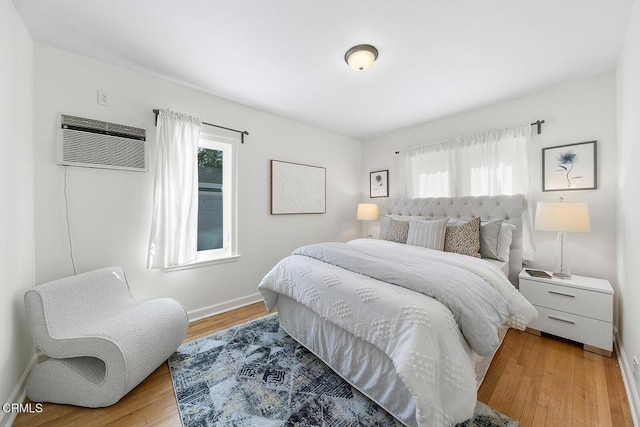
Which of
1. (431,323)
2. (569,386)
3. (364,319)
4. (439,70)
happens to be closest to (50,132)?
(364,319)

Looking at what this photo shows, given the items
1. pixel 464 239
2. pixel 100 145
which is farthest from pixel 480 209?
pixel 100 145

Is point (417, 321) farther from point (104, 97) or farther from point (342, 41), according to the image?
point (104, 97)

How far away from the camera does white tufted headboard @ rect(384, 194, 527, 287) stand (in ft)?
8.46

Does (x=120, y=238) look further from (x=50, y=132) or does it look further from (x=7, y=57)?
(x=7, y=57)

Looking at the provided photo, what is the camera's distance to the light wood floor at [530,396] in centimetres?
139

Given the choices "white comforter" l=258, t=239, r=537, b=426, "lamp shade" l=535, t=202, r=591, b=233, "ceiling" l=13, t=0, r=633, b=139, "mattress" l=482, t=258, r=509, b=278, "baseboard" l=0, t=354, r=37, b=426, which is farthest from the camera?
"mattress" l=482, t=258, r=509, b=278

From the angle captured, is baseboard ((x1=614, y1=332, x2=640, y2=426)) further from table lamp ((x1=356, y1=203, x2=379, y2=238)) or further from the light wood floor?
table lamp ((x1=356, y1=203, x2=379, y2=238))

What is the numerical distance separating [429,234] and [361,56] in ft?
6.17

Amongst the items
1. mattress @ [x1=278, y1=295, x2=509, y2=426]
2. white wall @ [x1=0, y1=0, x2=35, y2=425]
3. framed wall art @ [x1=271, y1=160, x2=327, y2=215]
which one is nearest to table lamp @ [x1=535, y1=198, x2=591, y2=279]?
mattress @ [x1=278, y1=295, x2=509, y2=426]

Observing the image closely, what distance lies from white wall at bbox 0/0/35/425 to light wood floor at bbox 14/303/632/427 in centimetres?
41

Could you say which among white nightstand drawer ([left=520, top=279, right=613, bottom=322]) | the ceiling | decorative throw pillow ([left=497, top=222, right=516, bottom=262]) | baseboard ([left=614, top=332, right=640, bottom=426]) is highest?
the ceiling

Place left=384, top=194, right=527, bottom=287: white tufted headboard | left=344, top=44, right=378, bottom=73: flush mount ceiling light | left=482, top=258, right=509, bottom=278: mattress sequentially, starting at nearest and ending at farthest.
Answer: left=344, top=44, right=378, bottom=73: flush mount ceiling light → left=482, top=258, right=509, bottom=278: mattress → left=384, top=194, right=527, bottom=287: white tufted headboard

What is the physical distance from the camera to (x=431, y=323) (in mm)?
1181

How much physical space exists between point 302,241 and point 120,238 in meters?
2.14
